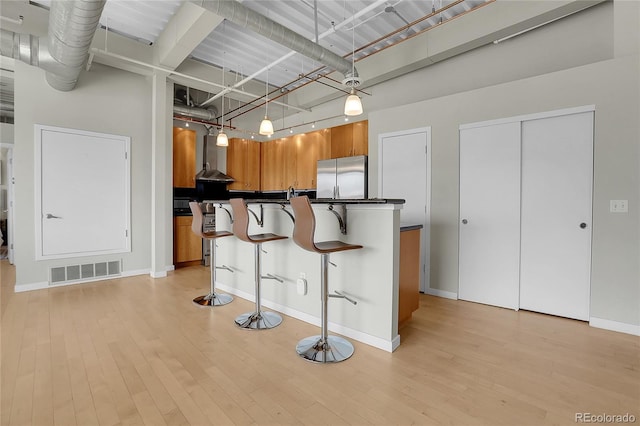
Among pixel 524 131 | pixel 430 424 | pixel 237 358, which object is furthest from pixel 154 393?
pixel 524 131

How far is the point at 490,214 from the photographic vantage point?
356 centimetres

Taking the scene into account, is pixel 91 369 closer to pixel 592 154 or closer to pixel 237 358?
pixel 237 358

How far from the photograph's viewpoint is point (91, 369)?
2.13 metres

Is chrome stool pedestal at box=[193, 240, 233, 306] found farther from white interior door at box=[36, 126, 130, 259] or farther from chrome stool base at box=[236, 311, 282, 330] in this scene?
white interior door at box=[36, 126, 130, 259]

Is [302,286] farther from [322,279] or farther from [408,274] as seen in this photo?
[408,274]

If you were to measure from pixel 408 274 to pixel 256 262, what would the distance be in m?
1.51

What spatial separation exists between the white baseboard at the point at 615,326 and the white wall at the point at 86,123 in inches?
234

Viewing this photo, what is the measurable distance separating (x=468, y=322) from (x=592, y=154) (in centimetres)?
206

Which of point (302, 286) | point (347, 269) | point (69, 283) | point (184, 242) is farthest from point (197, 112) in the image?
point (347, 269)

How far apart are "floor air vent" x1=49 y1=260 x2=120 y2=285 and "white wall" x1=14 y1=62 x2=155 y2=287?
0.08 meters

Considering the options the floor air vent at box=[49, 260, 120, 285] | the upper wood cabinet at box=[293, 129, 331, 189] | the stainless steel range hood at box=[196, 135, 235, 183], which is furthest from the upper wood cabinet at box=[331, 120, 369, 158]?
the floor air vent at box=[49, 260, 120, 285]

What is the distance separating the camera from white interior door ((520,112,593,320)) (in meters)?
3.00

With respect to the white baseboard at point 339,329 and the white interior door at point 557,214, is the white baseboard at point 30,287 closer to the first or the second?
the white baseboard at point 339,329

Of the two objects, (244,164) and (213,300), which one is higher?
(244,164)
